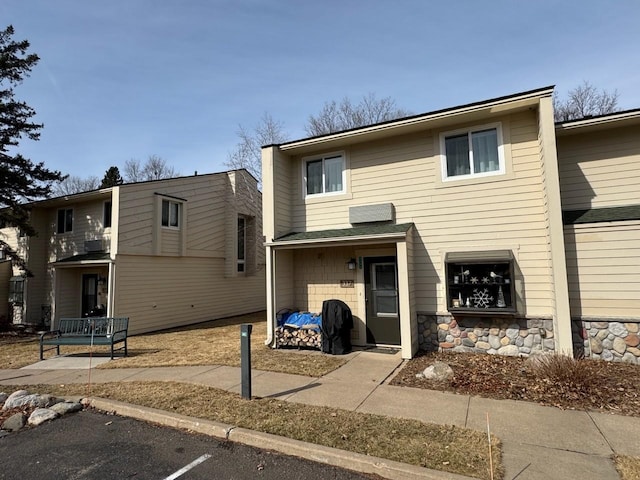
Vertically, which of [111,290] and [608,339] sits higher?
[111,290]

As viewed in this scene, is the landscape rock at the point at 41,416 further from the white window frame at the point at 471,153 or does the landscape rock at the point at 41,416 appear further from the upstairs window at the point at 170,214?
the upstairs window at the point at 170,214

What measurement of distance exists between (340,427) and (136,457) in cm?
233

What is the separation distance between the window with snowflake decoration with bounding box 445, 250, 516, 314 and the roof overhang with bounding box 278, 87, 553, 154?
122 inches

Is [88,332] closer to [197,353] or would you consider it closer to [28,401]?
[197,353]

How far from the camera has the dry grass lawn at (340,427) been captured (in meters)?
3.62

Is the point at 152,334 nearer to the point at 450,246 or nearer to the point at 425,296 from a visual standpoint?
the point at 425,296

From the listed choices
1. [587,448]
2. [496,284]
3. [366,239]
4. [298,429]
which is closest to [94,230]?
[366,239]

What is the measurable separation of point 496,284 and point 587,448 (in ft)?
13.9

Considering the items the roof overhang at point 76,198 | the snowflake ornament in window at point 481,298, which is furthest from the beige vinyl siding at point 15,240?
the snowflake ornament in window at point 481,298

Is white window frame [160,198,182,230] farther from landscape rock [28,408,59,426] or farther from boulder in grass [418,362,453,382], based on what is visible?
boulder in grass [418,362,453,382]

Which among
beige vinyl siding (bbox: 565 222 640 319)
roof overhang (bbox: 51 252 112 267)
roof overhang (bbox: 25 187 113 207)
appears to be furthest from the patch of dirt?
roof overhang (bbox: 25 187 113 207)

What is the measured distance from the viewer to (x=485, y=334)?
7992 mm

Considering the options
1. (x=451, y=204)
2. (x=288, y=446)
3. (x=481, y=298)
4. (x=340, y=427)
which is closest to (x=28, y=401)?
(x=288, y=446)

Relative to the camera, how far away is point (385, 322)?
9039 mm
